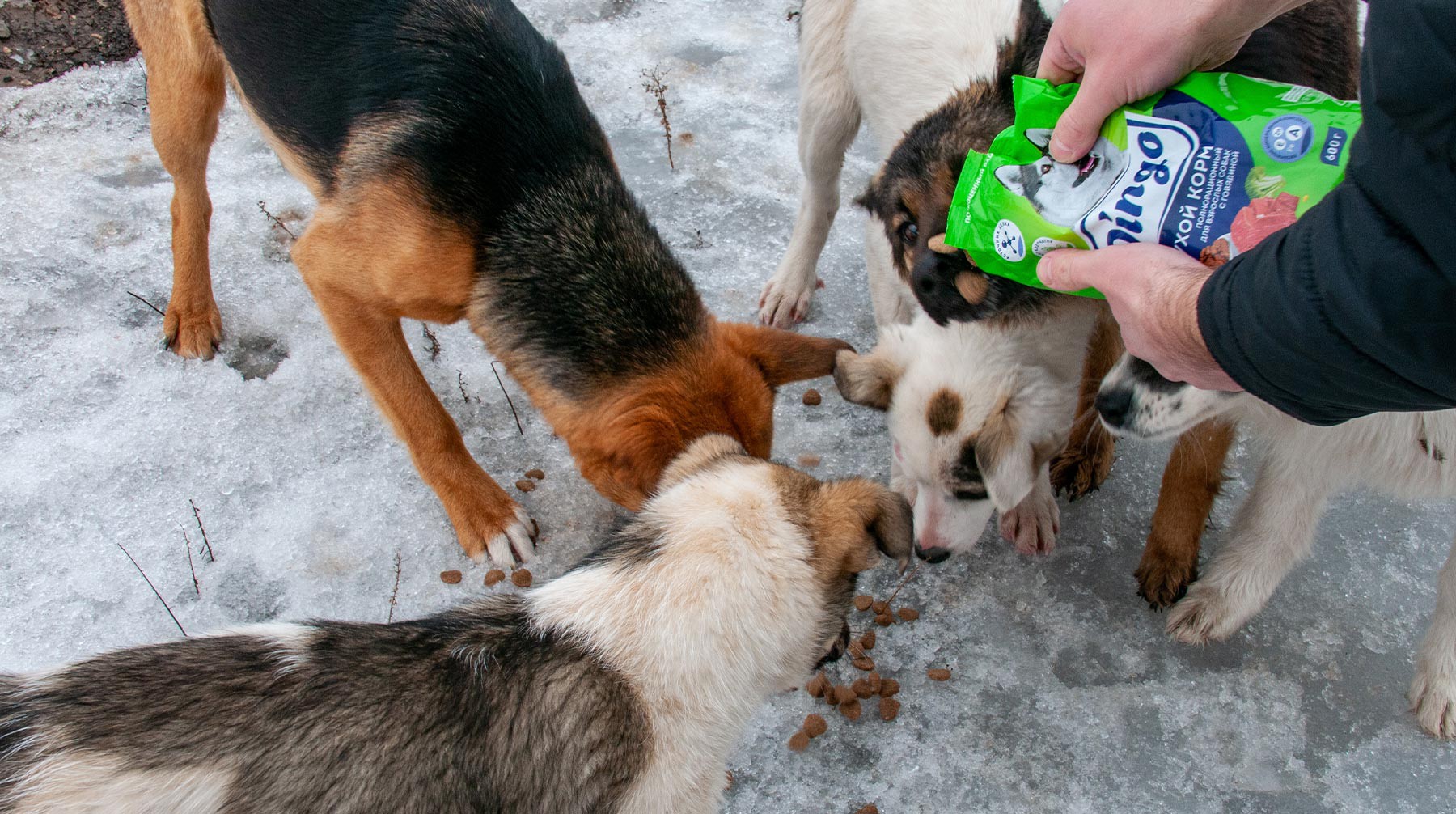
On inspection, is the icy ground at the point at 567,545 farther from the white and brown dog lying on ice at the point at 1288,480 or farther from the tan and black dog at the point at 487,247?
Answer: the tan and black dog at the point at 487,247

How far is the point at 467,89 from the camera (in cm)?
322

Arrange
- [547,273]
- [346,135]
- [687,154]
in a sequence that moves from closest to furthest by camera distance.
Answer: [547,273]
[346,135]
[687,154]

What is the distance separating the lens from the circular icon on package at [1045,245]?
2.41 m

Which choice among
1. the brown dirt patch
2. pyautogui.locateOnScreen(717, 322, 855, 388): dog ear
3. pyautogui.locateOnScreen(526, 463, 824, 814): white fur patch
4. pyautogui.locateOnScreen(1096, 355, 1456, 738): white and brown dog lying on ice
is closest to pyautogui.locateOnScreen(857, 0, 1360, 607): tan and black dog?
pyautogui.locateOnScreen(1096, 355, 1456, 738): white and brown dog lying on ice

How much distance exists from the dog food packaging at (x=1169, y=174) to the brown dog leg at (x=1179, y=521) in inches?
45.7

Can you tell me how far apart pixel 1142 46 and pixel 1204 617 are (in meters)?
1.91

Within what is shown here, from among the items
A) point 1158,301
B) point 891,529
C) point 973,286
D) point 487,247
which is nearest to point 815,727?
point 891,529

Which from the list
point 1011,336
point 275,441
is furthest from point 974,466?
point 275,441

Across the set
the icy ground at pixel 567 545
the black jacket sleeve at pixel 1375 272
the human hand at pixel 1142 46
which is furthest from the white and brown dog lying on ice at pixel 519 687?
the human hand at pixel 1142 46

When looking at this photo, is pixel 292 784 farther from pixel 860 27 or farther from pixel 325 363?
pixel 860 27

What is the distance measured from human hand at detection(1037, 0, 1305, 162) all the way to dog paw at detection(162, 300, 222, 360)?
3524 mm

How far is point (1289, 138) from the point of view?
6.93 ft

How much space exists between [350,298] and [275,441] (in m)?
0.92

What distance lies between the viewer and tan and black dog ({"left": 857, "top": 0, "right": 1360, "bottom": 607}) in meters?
2.81
